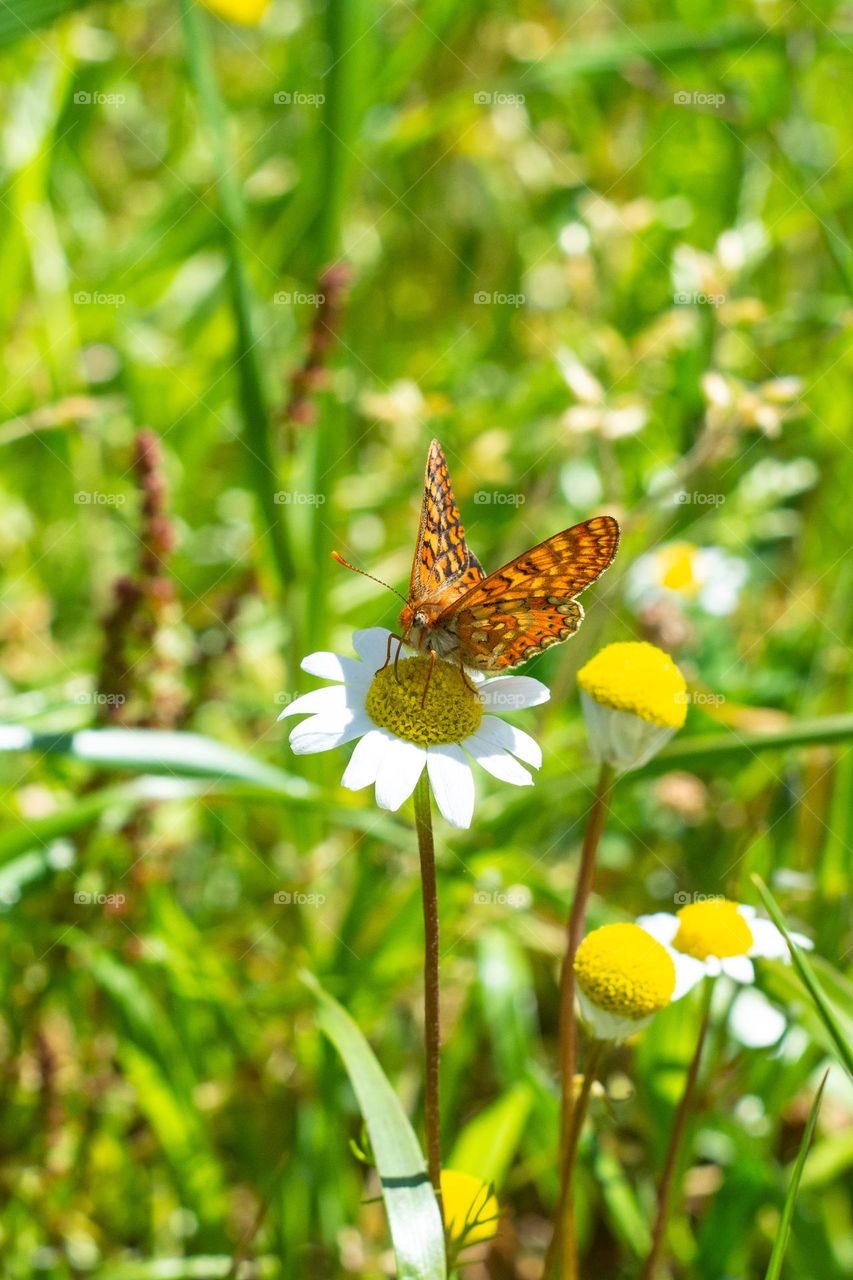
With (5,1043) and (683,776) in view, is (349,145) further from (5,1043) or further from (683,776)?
(5,1043)

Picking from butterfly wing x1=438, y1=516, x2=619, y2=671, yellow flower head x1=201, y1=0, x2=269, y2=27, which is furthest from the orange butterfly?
yellow flower head x1=201, y1=0, x2=269, y2=27

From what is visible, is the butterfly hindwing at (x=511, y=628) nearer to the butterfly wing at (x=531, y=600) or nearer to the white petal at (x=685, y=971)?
the butterfly wing at (x=531, y=600)

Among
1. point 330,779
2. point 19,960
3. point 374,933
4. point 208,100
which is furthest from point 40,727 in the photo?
point 208,100

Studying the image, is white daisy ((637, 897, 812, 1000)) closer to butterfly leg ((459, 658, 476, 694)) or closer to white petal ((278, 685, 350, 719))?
butterfly leg ((459, 658, 476, 694))

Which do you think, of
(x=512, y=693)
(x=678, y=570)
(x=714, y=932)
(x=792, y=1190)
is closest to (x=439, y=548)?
(x=512, y=693)

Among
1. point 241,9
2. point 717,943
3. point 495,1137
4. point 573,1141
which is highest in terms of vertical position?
point 241,9

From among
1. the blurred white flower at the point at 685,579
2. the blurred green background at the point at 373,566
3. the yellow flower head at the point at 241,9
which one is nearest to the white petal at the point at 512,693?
the blurred green background at the point at 373,566

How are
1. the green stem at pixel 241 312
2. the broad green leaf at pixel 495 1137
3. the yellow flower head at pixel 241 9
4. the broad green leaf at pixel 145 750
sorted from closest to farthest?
the broad green leaf at pixel 145 750 → the broad green leaf at pixel 495 1137 → the green stem at pixel 241 312 → the yellow flower head at pixel 241 9

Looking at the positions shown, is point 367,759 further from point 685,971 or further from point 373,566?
point 373,566
